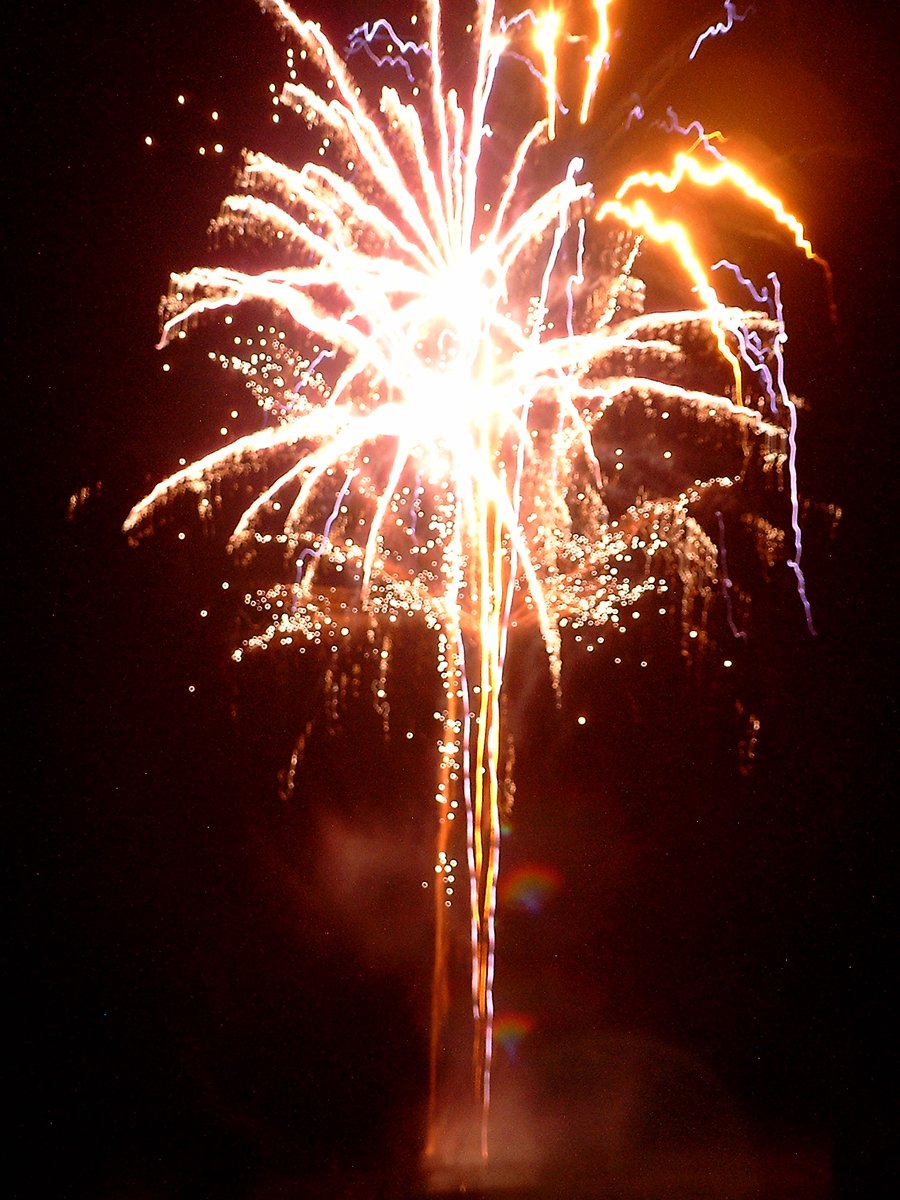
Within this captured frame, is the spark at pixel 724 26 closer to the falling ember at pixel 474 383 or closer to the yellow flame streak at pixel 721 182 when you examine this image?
the falling ember at pixel 474 383

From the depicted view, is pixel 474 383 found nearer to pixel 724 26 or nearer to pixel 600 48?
pixel 600 48

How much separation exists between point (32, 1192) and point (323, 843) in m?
1.58

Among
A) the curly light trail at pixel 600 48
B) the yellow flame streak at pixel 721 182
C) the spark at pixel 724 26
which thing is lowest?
the yellow flame streak at pixel 721 182

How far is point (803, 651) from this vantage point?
10.4 ft

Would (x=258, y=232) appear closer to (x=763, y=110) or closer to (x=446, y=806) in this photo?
(x=763, y=110)

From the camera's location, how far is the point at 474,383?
9.62 ft

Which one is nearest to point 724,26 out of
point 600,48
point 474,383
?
point 600,48

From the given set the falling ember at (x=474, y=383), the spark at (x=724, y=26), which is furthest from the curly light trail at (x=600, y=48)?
the spark at (x=724, y=26)

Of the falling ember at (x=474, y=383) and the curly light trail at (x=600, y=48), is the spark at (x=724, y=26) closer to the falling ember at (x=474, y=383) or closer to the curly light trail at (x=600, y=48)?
the falling ember at (x=474, y=383)

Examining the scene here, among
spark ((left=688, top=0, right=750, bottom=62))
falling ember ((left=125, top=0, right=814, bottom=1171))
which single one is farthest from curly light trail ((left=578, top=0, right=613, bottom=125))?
spark ((left=688, top=0, right=750, bottom=62))

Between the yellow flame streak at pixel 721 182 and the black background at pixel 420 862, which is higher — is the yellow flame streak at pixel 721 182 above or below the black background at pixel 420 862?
above

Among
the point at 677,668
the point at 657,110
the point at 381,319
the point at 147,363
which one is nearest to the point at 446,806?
the point at 677,668

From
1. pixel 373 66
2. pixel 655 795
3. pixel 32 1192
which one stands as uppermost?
pixel 373 66

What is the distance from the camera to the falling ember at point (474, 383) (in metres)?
2.90
